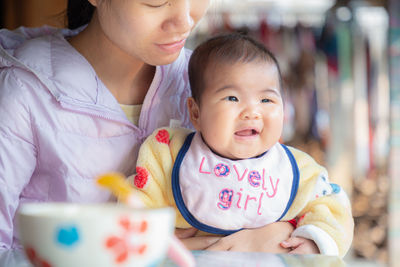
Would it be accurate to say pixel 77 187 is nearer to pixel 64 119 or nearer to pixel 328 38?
pixel 64 119

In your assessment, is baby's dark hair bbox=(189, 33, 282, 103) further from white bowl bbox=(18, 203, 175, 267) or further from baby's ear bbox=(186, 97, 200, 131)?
white bowl bbox=(18, 203, 175, 267)

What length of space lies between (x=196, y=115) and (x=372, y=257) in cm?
278

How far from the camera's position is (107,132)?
1.18 metres

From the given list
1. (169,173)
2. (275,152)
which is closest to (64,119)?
(169,173)

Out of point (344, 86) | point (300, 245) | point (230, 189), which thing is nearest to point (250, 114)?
→ point (230, 189)

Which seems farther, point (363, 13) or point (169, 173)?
point (363, 13)

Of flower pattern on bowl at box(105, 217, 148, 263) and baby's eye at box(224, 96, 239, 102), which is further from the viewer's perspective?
baby's eye at box(224, 96, 239, 102)

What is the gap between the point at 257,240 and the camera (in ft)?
3.41

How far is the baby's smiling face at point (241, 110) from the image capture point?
3.55 feet

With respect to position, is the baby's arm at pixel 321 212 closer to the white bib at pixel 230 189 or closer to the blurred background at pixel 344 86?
the white bib at pixel 230 189

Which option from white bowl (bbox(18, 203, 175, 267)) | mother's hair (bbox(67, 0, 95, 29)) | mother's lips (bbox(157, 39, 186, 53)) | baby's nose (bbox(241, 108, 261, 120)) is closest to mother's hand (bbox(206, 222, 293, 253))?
baby's nose (bbox(241, 108, 261, 120))

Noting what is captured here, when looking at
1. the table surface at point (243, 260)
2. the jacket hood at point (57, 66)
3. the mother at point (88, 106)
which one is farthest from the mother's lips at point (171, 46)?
the table surface at point (243, 260)

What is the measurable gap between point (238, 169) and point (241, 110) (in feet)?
0.41

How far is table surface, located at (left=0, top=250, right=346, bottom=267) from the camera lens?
683mm
